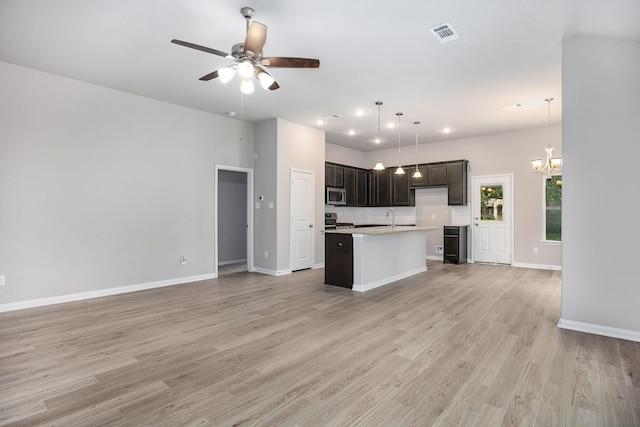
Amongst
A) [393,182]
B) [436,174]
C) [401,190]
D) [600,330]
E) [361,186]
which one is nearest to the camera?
[600,330]

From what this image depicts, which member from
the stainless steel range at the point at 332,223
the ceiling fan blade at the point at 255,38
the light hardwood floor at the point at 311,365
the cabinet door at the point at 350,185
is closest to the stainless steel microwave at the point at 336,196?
the cabinet door at the point at 350,185

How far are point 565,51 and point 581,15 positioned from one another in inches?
21.4

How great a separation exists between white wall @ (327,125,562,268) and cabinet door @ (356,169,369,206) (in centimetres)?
262

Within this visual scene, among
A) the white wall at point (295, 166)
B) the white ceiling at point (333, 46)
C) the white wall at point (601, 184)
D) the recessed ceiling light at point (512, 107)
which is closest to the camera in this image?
the white ceiling at point (333, 46)

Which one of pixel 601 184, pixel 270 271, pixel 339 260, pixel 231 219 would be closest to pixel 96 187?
pixel 270 271

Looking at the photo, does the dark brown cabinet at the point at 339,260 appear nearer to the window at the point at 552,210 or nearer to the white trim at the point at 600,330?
the white trim at the point at 600,330

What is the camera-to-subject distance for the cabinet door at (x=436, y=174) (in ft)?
26.9

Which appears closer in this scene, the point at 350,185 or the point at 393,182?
the point at 350,185

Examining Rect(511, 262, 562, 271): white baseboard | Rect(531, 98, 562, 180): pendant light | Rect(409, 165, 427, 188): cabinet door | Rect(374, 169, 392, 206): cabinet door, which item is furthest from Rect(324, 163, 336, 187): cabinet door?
Rect(511, 262, 562, 271): white baseboard

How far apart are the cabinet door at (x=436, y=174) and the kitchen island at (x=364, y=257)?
8.83 ft

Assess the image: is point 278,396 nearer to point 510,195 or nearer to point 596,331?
point 596,331

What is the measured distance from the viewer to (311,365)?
2646mm

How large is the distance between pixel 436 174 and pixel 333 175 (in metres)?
2.57

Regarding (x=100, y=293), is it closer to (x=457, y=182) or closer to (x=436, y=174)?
(x=436, y=174)
